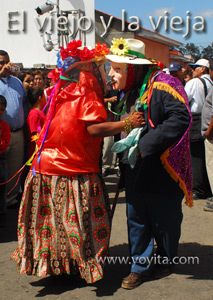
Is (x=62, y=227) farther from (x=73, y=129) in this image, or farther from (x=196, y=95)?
(x=196, y=95)

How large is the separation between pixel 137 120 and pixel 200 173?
356cm

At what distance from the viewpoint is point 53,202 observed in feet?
10.9

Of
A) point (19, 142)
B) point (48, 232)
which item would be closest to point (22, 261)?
point (48, 232)

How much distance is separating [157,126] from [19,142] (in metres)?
2.99

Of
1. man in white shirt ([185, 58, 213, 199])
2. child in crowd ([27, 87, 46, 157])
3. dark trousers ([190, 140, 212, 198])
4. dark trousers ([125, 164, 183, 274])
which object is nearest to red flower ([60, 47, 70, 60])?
dark trousers ([125, 164, 183, 274])

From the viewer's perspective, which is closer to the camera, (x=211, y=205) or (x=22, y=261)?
(x=22, y=261)

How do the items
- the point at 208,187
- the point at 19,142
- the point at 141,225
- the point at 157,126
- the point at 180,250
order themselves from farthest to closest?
1. the point at 208,187
2. the point at 19,142
3. the point at 180,250
4. the point at 141,225
5. the point at 157,126

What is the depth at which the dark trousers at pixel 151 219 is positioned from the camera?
343 centimetres

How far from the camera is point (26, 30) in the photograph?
1770 cm

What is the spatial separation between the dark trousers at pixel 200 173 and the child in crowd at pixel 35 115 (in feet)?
7.69

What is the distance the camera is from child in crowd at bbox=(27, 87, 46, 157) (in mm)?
5809

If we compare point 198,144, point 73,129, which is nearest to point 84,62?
point 73,129

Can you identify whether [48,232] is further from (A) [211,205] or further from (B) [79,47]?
(A) [211,205]

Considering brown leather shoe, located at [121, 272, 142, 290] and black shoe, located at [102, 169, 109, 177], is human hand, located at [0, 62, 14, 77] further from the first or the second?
black shoe, located at [102, 169, 109, 177]
